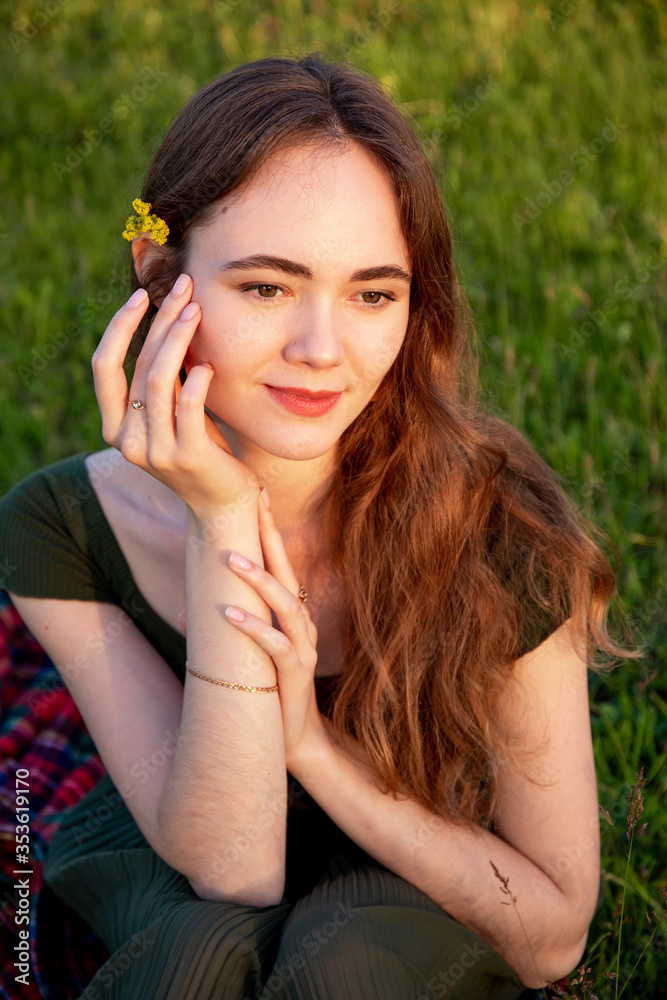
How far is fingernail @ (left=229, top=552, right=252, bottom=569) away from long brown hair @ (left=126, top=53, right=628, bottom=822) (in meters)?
0.39

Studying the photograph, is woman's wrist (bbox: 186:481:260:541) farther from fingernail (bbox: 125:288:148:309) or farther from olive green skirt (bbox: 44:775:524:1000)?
olive green skirt (bbox: 44:775:524:1000)

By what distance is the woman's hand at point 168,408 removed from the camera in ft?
6.75

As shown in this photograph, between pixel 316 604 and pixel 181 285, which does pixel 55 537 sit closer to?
pixel 316 604

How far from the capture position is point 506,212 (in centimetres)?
497

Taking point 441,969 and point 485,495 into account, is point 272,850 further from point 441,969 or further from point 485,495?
point 485,495

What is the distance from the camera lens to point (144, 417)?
2137 mm

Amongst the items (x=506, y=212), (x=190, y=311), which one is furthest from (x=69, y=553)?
(x=506, y=212)

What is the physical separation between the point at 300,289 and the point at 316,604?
3.03 ft

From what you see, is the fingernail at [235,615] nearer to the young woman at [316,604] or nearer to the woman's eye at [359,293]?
the young woman at [316,604]

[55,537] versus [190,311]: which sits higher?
[190,311]

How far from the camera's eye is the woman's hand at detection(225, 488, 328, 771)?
2.10 meters

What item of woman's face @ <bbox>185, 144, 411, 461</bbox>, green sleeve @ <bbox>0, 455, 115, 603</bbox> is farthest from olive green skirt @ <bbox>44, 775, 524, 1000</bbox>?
woman's face @ <bbox>185, 144, 411, 461</bbox>

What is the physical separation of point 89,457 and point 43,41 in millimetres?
5383

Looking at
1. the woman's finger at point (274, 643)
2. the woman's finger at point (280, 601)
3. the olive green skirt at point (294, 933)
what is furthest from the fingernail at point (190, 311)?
the olive green skirt at point (294, 933)
